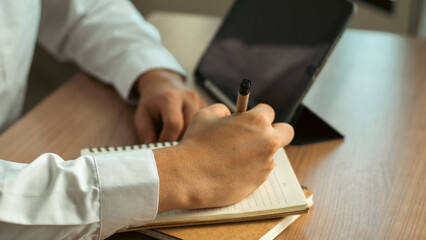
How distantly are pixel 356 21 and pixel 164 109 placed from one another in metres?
1.46

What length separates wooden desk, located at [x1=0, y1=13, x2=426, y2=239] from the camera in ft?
1.92

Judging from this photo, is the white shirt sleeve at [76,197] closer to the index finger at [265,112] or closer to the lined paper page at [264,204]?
the lined paper page at [264,204]

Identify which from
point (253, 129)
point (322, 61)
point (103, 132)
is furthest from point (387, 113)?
point (103, 132)

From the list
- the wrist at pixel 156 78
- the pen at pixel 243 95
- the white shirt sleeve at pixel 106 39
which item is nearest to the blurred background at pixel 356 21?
the white shirt sleeve at pixel 106 39

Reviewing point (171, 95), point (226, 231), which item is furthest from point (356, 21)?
point (226, 231)

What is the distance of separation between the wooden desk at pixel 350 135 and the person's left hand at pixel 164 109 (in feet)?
0.11

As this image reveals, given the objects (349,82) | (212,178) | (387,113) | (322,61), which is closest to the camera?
(212,178)

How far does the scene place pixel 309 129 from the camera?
75 centimetres

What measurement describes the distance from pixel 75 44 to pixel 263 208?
67 cm

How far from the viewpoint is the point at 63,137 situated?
73 cm

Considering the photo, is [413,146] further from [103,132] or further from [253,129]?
[103,132]

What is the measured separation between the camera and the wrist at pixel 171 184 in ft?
→ 1.70

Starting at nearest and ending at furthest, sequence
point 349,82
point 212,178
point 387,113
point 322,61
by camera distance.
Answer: point 212,178 < point 322,61 < point 387,113 < point 349,82

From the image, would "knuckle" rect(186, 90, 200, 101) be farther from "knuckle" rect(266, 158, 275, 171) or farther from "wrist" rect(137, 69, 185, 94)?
"knuckle" rect(266, 158, 275, 171)
